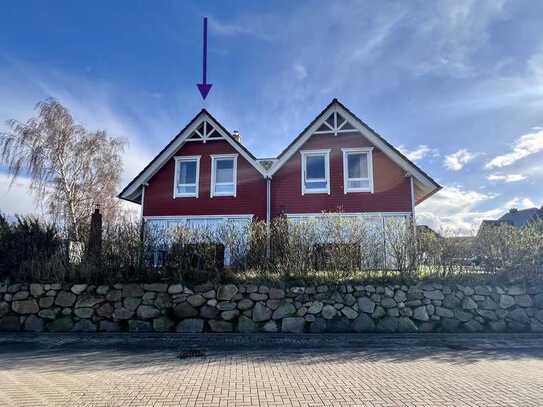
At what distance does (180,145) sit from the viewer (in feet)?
61.1

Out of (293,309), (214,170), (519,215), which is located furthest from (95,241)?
(519,215)

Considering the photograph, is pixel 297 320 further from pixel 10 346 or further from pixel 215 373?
pixel 10 346

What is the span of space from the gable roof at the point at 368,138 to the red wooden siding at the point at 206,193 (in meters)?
1.38

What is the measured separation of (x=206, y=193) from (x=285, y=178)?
410cm

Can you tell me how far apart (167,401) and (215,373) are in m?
1.30

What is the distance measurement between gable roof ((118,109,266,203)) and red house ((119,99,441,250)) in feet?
0.16

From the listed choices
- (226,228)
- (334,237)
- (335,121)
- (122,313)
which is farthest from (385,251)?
(335,121)

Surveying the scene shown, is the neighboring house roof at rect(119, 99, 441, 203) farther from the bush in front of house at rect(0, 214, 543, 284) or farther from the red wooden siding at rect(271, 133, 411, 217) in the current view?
the bush in front of house at rect(0, 214, 543, 284)

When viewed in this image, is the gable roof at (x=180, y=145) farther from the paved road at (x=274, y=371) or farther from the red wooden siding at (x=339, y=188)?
the paved road at (x=274, y=371)

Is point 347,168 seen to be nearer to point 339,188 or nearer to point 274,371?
point 339,188

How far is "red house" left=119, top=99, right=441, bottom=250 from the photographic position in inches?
676

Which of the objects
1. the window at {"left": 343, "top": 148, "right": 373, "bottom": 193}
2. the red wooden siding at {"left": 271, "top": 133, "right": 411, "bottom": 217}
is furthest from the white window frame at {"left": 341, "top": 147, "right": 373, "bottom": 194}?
the red wooden siding at {"left": 271, "top": 133, "right": 411, "bottom": 217}

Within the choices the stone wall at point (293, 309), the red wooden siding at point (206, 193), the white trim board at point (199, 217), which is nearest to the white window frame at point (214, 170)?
the red wooden siding at point (206, 193)

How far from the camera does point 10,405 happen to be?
4512 mm
